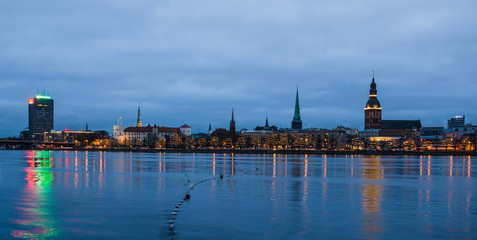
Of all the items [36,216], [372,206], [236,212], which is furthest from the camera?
[372,206]

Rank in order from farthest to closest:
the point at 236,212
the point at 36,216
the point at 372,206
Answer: the point at 372,206, the point at 236,212, the point at 36,216

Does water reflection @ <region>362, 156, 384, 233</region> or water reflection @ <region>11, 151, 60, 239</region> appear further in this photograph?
water reflection @ <region>362, 156, 384, 233</region>

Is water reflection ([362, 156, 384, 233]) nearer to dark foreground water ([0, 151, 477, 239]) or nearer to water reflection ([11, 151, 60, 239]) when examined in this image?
dark foreground water ([0, 151, 477, 239])

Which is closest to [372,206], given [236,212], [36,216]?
[236,212]

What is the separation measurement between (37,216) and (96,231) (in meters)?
4.62

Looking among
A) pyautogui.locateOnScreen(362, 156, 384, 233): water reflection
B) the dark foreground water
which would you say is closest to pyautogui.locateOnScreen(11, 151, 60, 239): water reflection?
the dark foreground water

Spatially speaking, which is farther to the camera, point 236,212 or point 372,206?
point 372,206

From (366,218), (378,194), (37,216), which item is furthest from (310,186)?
(37,216)

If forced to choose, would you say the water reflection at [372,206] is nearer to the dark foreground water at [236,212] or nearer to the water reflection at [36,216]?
the dark foreground water at [236,212]

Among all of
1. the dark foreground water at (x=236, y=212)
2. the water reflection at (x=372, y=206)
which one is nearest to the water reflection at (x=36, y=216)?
the dark foreground water at (x=236, y=212)

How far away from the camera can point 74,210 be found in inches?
908

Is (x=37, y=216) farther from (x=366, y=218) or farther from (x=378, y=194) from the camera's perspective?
(x=378, y=194)

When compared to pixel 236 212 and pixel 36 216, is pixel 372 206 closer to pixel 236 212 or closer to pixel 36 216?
pixel 236 212

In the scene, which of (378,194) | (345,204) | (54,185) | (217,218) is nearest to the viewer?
(217,218)
